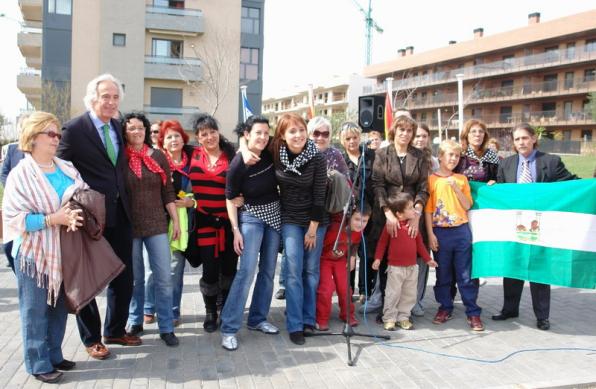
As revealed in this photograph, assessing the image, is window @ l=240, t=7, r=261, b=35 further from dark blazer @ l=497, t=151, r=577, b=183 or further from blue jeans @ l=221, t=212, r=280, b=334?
blue jeans @ l=221, t=212, r=280, b=334

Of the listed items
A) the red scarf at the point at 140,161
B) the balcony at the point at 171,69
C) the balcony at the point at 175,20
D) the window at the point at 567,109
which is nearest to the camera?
the red scarf at the point at 140,161

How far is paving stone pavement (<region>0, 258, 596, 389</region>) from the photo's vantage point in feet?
13.9

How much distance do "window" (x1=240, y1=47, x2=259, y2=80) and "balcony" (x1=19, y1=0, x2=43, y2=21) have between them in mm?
14148

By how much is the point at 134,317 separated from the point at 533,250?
4.33 metres

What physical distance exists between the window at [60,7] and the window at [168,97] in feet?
23.5

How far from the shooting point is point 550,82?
52.8 meters

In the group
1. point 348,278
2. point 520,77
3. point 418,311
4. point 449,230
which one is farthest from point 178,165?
point 520,77

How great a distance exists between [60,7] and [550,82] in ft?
147

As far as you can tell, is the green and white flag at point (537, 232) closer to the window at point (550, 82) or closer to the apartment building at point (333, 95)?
the window at point (550, 82)

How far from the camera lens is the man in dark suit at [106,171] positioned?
4.42m

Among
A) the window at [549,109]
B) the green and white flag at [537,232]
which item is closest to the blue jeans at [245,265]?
the green and white flag at [537,232]

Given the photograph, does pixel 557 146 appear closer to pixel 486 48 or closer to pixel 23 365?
pixel 486 48

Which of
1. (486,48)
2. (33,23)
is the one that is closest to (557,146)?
(486,48)

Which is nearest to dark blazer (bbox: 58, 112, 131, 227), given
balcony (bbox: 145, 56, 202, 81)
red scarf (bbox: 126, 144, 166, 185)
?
red scarf (bbox: 126, 144, 166, 185)
